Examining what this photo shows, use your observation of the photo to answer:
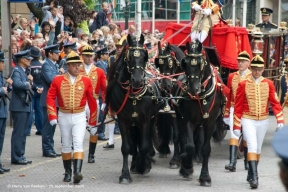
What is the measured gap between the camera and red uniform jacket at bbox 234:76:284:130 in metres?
9.34

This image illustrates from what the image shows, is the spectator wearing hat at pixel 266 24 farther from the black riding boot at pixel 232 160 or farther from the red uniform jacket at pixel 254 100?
the red uniform jacket at pixel 254 100

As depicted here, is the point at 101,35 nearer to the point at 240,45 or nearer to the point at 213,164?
the point at 240,45

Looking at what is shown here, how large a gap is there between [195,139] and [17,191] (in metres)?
3.05

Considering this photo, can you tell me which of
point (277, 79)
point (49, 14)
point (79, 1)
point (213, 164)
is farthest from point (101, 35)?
point (213, 164)

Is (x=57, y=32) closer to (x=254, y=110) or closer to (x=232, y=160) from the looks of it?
(x=232, y=160)

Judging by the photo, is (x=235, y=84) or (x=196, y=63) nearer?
(x=196, y=63)

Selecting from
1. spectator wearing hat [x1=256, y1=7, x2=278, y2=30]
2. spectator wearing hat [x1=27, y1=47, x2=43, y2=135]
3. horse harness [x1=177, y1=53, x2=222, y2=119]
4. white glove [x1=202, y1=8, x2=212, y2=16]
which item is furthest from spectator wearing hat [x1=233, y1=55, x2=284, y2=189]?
spectator wearing hat [x1=256, y1=7, x2=278, y2=30]

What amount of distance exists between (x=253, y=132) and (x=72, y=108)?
2.49m

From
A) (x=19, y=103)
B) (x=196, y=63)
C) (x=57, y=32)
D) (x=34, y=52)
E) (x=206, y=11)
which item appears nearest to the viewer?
(x=196, y=63)

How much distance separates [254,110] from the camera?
934 cm

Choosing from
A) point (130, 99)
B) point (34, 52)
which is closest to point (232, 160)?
point (130, 99)

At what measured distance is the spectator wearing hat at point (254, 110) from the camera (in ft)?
30.6

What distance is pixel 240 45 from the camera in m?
12.9

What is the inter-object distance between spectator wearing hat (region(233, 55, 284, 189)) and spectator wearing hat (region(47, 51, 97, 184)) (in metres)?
2.12
